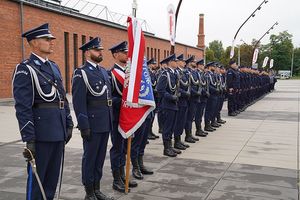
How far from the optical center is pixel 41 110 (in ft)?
12.2

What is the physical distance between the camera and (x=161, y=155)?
7.42m

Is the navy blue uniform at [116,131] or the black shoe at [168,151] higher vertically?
the navy blue uniform at [116,131]

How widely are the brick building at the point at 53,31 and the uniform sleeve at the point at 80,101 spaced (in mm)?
15187

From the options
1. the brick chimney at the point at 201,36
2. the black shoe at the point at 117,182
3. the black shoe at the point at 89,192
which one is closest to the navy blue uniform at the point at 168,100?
the black shoe at the point at 117,182

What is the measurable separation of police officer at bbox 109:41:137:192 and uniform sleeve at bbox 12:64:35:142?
1.77 m

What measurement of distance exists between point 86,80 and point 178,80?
336 centimetres

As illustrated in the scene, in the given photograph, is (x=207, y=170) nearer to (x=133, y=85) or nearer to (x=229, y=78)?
(x=133, y=85)

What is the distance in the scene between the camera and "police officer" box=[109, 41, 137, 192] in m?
5.21

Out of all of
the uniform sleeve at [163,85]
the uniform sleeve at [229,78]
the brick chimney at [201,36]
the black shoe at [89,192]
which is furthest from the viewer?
the brick chimney at [201,36]

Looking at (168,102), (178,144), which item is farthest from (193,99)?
(168,102)

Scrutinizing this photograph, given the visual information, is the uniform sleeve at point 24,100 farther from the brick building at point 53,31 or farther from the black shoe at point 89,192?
the brick building at point 53,31

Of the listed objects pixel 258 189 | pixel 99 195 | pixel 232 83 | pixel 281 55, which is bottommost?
pixel 258 189

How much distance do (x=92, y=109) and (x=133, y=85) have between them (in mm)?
722

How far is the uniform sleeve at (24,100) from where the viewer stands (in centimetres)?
350
